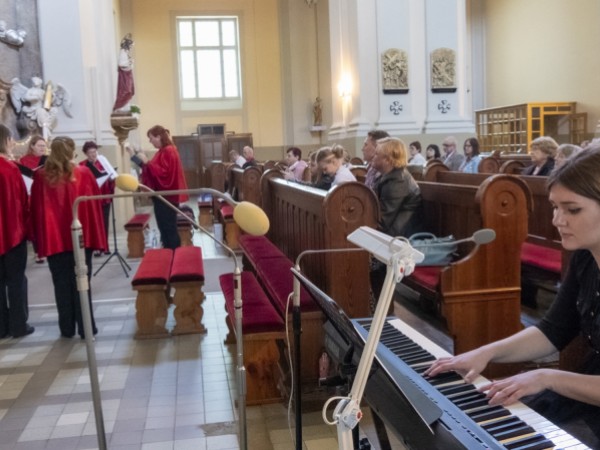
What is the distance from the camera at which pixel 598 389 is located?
1761 millimetres

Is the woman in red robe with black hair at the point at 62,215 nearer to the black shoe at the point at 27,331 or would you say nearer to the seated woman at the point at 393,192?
the black shoe at the point at 27,331

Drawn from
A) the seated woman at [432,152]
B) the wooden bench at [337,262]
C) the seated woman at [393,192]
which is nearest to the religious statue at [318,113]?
the seated woman at [432,152]

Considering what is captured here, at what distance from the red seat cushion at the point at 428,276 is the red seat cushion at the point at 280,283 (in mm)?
940

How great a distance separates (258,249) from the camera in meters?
5.86

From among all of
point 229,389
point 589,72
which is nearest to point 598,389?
point 229,389

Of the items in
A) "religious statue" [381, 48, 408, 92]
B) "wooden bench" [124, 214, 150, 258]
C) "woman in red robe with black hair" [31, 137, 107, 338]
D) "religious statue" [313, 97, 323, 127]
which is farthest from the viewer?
"religious statue" [313, 97, 323, 127]

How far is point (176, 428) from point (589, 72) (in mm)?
14959

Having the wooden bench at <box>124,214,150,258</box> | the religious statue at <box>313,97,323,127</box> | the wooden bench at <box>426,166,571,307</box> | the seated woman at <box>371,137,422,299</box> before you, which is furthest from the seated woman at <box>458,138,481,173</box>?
the religious statue at <box>313,97,323,127</box>

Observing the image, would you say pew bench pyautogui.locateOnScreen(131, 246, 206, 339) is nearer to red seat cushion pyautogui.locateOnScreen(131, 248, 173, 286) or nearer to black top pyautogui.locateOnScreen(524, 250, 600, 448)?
red seat cushion pyautogui.locateOnScreen(131, 248, 173, 286)

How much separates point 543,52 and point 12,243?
52.4 ft

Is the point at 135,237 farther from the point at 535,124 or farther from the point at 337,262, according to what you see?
the point at 535,124

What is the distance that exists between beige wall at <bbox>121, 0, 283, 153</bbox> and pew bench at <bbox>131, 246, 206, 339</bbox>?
1603 cm

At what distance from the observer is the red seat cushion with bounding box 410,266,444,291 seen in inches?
175

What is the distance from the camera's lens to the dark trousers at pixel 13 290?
5266 millimetres
